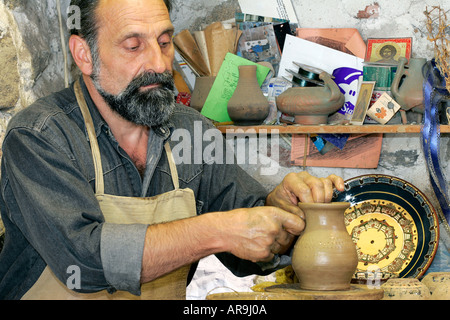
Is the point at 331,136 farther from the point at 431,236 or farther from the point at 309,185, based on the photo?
the point at 309,185

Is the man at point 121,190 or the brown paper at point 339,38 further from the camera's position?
the brown paper at point 339,38

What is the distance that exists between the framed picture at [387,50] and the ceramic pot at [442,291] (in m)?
1.26

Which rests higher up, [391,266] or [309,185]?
[309,185]

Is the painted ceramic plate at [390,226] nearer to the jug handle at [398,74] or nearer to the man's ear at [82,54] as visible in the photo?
the jug handle at [398,74]

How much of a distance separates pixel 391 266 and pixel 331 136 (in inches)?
30.0

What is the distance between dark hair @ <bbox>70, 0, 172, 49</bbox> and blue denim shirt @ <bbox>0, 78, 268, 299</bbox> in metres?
0.18

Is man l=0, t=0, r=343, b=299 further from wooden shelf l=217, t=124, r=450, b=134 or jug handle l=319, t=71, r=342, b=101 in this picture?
jug handle l=319, t=71, r=342, b=101

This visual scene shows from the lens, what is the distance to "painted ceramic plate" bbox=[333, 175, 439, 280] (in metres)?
2.90

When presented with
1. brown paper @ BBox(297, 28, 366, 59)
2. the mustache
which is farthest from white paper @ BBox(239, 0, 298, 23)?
the mustache

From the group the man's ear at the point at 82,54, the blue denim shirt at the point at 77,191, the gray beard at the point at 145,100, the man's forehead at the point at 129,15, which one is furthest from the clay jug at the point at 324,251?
the man's ear at the point at 82,54

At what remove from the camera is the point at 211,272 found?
10.0 ft

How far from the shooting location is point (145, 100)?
2035mm

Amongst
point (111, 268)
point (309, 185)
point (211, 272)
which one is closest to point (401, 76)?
point (309, 185)

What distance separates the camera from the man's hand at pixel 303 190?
6.02ft
